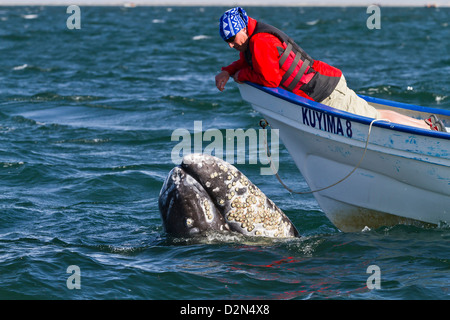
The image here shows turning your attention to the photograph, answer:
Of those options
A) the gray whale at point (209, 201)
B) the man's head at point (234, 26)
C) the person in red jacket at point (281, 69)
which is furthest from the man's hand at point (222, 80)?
the gray whale at point (209, 201)

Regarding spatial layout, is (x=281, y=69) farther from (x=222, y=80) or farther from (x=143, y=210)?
(x=143, y=210)

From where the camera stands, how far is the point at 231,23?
7.89 m

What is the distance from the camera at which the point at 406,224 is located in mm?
8703

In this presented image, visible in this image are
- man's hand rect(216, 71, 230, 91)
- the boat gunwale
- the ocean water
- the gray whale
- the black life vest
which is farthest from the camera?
man's hand rect(216, 71, 230, 91)

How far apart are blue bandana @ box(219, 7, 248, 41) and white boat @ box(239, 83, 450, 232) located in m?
0.90

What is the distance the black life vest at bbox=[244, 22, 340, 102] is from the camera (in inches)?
318

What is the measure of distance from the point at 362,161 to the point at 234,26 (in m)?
2.10

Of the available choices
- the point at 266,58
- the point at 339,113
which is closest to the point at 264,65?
the point at 266,58

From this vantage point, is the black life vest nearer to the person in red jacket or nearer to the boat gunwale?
the person in red jacket

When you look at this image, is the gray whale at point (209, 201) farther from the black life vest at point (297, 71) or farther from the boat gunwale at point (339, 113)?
the black life vest at point (297, 71)

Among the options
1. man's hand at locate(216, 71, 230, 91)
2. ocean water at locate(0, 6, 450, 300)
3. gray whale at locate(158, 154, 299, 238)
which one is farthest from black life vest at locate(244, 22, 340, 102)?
ocean water at locate(0, 6, 450, 300)
